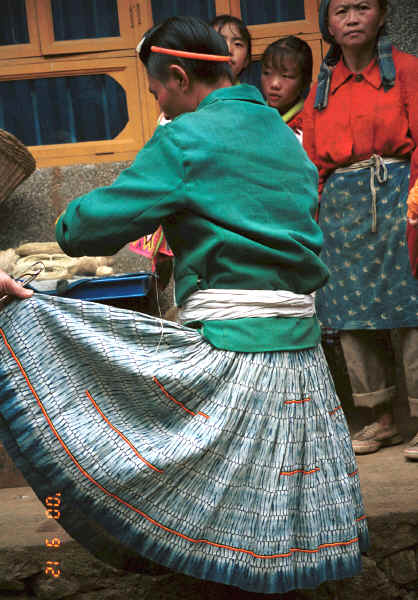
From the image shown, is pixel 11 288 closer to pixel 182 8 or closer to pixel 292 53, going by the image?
pixel 292 53

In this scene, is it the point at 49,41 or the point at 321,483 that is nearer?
the point at 321,483

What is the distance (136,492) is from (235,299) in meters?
0.55

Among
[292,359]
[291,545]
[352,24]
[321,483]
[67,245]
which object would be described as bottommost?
[291,545]

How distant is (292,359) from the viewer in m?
1.86

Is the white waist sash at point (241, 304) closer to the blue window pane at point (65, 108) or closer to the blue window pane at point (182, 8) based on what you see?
the blue window pane at point (65, 108)

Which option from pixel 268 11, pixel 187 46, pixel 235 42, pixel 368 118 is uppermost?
pixel 268 11

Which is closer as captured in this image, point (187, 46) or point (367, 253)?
point (187, 46)

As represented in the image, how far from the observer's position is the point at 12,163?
378 centimetres

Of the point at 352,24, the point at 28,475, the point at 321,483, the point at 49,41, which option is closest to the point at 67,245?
the point at 28,475

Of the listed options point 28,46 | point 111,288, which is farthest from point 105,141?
point 111,288

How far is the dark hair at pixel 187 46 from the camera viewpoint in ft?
5.99

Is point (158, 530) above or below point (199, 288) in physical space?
below

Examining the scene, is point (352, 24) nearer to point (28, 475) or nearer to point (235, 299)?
point (235, 299)

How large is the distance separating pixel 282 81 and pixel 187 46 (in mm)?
2021
